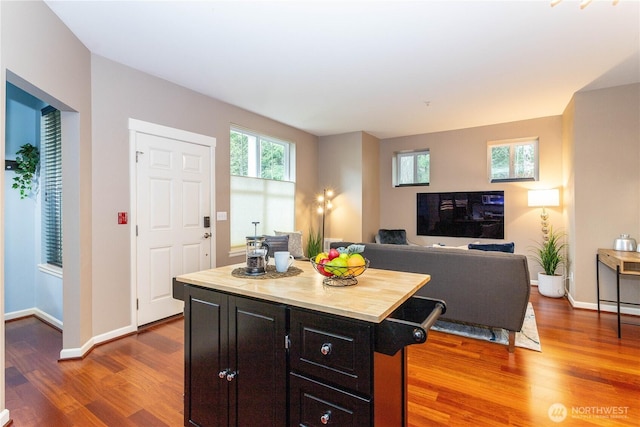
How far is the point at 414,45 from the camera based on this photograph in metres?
2.67

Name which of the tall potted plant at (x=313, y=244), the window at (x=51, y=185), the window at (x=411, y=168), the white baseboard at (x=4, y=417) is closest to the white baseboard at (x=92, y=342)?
the white baseboard at (x=4, y=417)

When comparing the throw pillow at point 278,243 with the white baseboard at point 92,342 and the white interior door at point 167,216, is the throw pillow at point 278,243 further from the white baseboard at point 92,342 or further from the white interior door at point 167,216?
the white baseboard at point 92,342

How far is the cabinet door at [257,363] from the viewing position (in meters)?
1.28

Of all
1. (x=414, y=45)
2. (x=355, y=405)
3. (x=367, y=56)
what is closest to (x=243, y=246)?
(x=367, y=56)

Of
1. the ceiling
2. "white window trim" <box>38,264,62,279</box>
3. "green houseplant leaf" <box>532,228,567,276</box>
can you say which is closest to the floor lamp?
the ceiling

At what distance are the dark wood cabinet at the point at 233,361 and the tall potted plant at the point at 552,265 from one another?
447 cm

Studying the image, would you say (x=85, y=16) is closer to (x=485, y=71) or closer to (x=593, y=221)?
(x=485, y=71)

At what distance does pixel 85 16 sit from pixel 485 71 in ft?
11.8

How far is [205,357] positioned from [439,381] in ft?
5.41

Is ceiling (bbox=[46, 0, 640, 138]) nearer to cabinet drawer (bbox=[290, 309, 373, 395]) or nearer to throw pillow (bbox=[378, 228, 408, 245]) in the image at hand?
cabinet drawer (bbox=[290, 309, 373, 395])

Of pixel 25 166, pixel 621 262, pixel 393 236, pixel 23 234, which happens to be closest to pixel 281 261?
pixel 621 262

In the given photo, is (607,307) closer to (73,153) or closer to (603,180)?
(603,180)

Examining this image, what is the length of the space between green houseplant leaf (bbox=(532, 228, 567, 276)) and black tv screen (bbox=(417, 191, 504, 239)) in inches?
21.9

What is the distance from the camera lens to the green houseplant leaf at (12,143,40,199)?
132 inches
